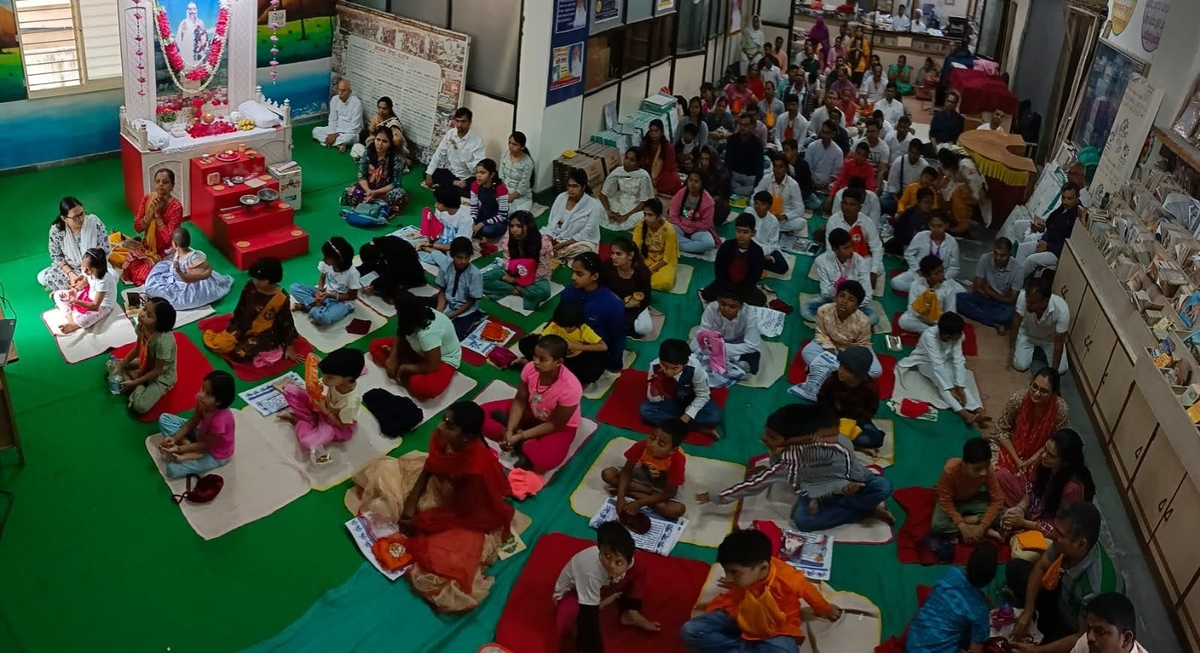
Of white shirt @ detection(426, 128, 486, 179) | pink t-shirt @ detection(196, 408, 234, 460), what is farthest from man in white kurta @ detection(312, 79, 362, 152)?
pink t-shirt @ detection(196, 408, 234, 460)

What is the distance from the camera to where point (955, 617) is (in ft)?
13.2

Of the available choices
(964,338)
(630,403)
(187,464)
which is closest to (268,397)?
(187,464)

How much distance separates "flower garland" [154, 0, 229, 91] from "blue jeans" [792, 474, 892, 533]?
6.63m

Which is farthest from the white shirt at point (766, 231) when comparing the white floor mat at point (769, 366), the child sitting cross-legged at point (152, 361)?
the child sitting cross-legged at point (152, 361)

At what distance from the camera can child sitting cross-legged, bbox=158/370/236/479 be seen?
196 inches

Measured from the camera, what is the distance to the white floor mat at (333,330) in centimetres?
657

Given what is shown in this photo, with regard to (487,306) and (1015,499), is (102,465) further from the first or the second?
(1015,499)

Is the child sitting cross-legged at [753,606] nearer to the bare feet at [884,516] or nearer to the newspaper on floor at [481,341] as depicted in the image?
the bare feet at [884,516]

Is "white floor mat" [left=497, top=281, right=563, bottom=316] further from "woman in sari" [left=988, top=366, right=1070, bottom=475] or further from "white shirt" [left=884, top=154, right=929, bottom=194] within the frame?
"white shirt" [left=884, top=154, right=929, bottom=194]

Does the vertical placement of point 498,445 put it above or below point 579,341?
below

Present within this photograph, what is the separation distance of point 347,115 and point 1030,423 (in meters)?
7.89

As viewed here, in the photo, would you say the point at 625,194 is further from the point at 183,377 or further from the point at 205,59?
the point at 183,377

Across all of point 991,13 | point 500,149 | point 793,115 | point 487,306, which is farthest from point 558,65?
point 991,13

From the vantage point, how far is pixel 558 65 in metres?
9.02
